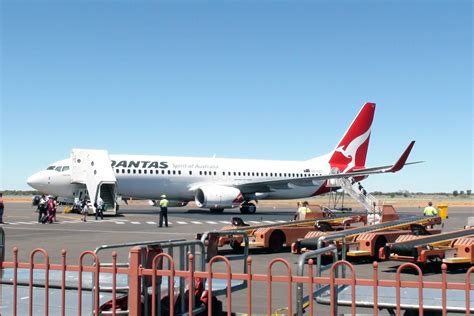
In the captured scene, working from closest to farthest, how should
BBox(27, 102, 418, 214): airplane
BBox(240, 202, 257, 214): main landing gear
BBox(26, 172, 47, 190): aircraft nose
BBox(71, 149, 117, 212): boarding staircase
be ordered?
BBox(71, 149, 117, 212): boarding staircase → BBox(26, 172, 47, 190): aircraft nose → BBox(27, 102, 418, 214): airplane → BBox(240, 202, 257, 214): main landing gear

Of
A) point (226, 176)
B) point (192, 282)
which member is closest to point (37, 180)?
point (226, 176)

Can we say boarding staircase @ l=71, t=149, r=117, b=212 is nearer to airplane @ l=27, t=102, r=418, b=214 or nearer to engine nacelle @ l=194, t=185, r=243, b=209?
airplane @ l=27, t=102, r=418, b=214

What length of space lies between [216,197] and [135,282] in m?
32.1

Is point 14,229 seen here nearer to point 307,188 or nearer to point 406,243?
point 406,243

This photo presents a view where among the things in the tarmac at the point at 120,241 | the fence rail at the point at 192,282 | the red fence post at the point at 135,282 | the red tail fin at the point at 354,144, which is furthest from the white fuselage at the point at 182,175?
the red fence post at the point at 135,282

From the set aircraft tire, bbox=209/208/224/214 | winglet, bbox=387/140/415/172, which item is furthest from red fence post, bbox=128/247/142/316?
aircraft tire, bbox=209/208/224/214

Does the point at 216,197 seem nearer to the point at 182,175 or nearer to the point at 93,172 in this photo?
the point at 182,175

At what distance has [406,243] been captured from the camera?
43.6 feet

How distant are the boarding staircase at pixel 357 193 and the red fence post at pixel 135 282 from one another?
3386cm

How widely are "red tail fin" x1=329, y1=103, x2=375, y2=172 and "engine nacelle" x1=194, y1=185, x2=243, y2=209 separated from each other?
9910 millimetres

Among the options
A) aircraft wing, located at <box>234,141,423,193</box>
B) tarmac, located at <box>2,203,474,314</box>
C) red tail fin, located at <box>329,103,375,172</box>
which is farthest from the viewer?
red tail fin, located at <box>329,103,375,172</box>

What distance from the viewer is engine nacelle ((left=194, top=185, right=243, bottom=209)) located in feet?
124

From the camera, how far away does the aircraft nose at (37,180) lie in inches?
1403

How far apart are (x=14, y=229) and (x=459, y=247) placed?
1851 centimetres
